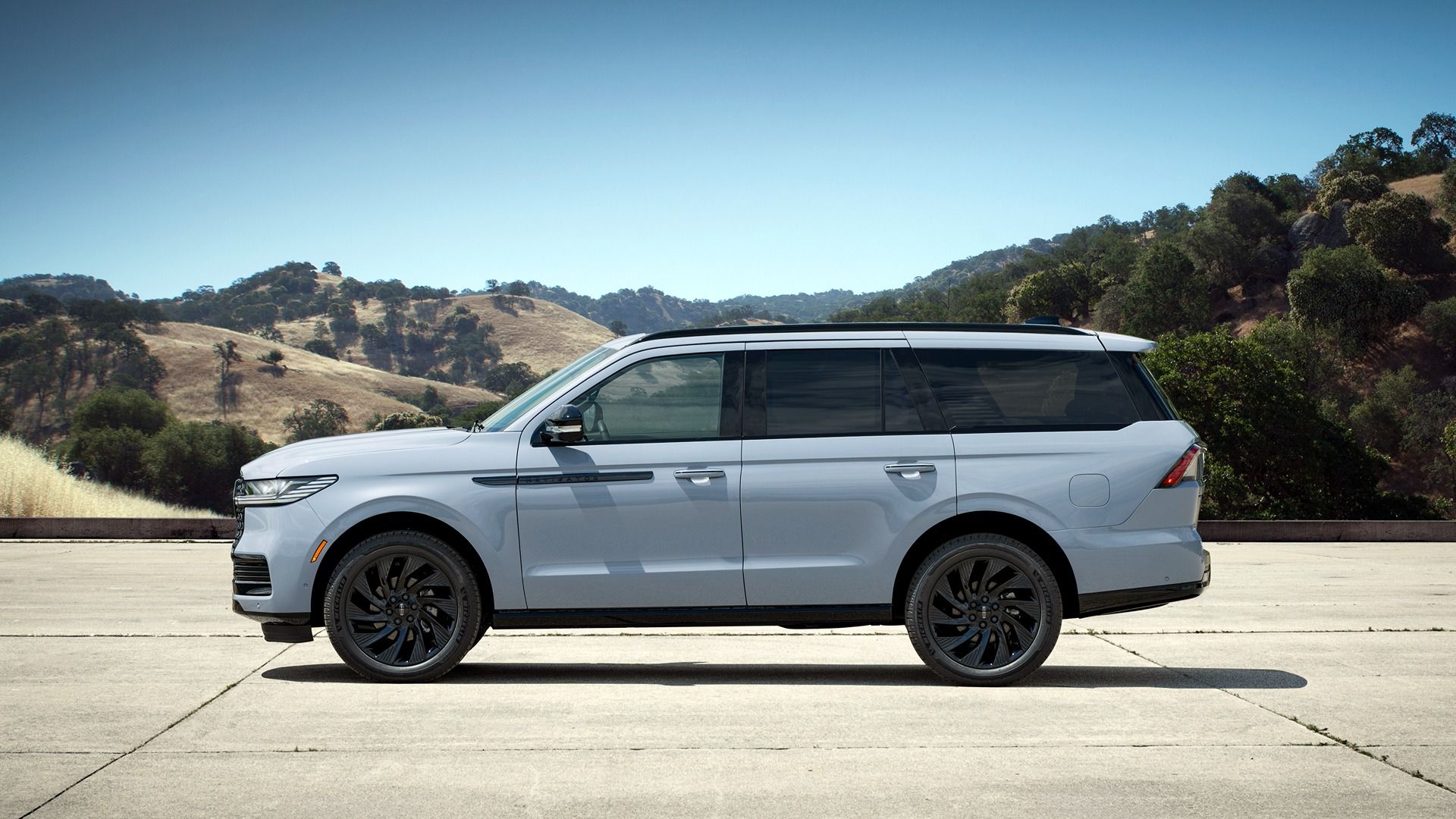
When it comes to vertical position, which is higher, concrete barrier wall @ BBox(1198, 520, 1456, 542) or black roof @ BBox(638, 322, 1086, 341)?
black roof @ BBox(638, 322, 1086, 341)

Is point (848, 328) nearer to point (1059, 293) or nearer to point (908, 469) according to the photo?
point (908, 469)

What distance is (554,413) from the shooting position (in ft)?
22.7

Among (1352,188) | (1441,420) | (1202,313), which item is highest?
(1352,188)

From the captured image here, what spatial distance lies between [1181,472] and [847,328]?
201cm

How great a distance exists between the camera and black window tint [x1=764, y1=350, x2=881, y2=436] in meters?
6.97

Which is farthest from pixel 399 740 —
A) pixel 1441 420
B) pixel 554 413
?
pixel 1441 420

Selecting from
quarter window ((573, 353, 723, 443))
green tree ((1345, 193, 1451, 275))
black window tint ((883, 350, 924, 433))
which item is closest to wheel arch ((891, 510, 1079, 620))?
black window tint ((883, 350, 924, 433))

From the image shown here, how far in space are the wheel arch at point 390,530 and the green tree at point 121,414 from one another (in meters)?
105

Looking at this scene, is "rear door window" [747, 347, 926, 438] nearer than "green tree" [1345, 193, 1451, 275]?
Yes

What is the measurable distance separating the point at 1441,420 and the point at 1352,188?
144 feet

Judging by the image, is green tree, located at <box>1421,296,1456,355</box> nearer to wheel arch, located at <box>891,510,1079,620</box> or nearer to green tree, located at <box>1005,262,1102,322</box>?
green tree, located at <box>1005,262,1102,322</box>

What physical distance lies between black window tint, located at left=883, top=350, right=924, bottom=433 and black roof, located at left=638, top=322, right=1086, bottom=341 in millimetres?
253

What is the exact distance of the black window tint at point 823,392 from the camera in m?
6.97

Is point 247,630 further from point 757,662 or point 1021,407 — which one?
point 1021,407
